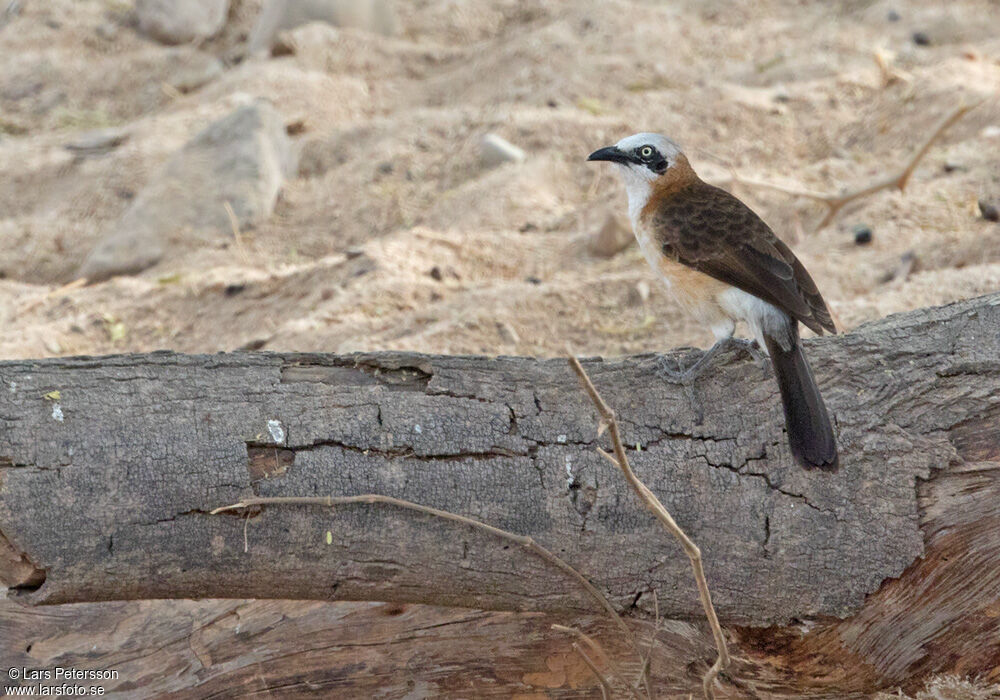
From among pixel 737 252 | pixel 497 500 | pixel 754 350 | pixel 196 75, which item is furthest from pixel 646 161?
pixel 196 75

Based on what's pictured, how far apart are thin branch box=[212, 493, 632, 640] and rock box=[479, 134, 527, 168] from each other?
5.01 m

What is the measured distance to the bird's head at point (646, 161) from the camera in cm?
390

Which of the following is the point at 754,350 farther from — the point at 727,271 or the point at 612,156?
the point at 612,156

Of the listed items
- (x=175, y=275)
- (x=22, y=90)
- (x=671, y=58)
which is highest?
(x=671, y=58)

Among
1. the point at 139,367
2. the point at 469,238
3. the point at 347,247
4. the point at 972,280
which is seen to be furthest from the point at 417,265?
the point at 139,367

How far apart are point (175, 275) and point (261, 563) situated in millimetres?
4323

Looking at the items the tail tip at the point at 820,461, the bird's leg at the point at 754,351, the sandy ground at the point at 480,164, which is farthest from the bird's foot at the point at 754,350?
the sandy ground at the point at 480,164

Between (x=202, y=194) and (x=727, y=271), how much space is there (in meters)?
4.89

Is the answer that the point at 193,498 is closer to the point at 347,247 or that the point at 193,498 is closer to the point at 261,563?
the point at 261,563

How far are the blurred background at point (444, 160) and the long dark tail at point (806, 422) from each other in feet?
7.72

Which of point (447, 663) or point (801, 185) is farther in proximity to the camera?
point (801, 185)

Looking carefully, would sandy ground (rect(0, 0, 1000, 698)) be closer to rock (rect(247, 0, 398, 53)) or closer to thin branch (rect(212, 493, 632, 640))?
rock (rect(247, 0, 398, 53))

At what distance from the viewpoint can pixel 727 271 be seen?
332cm

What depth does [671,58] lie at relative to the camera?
28.2 ft
